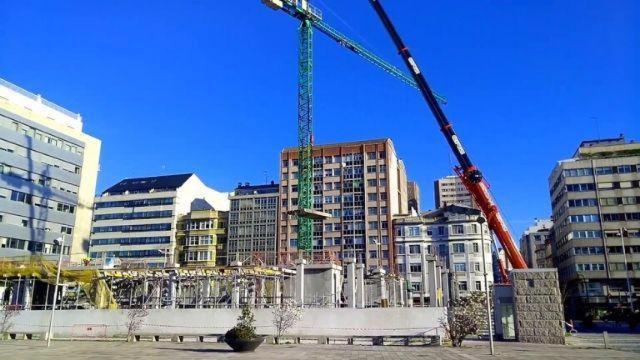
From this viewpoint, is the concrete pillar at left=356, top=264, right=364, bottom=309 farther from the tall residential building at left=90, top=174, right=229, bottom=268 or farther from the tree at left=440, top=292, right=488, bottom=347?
the tall residential building at left=90, top=174, right=229, bottom=268

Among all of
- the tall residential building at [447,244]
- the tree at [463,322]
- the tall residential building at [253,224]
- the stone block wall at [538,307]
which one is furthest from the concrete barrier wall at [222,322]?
the tall residential building at [253,224]

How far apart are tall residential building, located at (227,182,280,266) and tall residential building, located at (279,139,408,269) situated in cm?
248

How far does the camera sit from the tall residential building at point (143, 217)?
11644 cm

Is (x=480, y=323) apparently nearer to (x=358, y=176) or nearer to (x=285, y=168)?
(x=358, y=176)

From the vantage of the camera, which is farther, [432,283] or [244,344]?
[432,283]

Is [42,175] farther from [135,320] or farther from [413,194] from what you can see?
[413,194]

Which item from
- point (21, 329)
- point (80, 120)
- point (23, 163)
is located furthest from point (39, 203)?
point (21, 329)

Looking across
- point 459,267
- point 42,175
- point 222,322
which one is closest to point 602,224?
point 459,267

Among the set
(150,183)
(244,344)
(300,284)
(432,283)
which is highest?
(150,183)

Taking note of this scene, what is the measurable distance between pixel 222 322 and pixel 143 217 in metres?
81.6

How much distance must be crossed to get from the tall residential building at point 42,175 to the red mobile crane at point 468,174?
57.3 metres

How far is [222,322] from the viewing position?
44062 millimetres

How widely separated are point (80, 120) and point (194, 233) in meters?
36.5

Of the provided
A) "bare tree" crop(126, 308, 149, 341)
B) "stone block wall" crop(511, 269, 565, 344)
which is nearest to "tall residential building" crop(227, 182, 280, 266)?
"bare tree" crop(126, 308, 149, 341)
